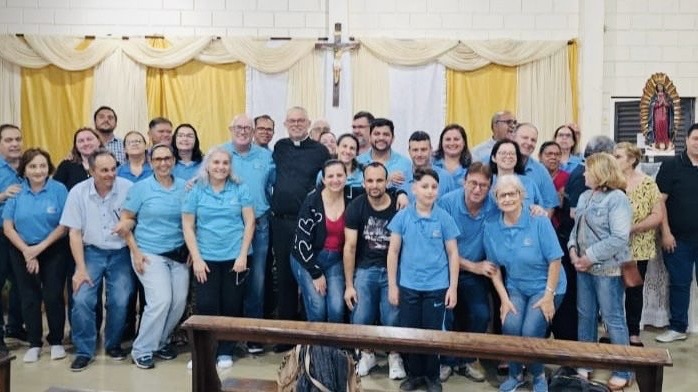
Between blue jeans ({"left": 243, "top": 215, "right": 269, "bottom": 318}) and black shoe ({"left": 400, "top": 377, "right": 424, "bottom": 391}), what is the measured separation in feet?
3.84

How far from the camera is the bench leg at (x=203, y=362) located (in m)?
2.65

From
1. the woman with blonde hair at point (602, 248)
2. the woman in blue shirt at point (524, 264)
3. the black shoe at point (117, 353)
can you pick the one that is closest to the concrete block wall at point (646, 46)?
the woman with blonde hair at point (602, 248)

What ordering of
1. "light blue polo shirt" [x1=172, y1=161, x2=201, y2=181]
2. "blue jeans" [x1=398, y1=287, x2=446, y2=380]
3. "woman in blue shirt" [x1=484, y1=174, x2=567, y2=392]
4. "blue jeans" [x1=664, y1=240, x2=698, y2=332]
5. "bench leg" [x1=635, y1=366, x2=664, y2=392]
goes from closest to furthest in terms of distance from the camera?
"bench leg" [x1=635, y1=366, x2=664, y2=392]
"woman in blue shirt" [x1=484, y1=174, x2=567, y2=392]
"blue jeans" [x1=398, y1=287, x2=446, y2=380]
"light blue polo shirt" [x1=172, y1=161, x2=201, y2=181]
"blue jeans" [x1=664, y1=240, x2=698, y2=332]

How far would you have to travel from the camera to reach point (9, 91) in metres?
7.16

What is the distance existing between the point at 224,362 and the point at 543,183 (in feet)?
7.29

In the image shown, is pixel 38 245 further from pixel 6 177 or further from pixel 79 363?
pixel 79 363

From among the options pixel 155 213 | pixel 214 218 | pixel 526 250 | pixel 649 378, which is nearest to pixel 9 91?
pixel 155 213

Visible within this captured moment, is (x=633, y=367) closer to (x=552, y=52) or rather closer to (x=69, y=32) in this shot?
(x=552, y=52)

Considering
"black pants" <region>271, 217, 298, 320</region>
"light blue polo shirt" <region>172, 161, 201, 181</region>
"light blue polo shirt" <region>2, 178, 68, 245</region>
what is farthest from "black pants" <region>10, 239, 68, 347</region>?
"black pants" <region>271, 217, 298, 320</region>

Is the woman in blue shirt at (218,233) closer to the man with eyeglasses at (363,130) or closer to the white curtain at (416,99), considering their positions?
Result: the man with eyeglasses at (363,130)

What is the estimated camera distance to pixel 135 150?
14.1ft

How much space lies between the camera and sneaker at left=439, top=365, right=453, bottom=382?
374cm

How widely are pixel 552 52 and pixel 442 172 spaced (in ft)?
12.8

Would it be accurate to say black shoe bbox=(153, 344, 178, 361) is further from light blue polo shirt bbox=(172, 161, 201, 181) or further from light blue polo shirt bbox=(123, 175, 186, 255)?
light blue polo shirt bbox=(172, 161, 201, 181)
